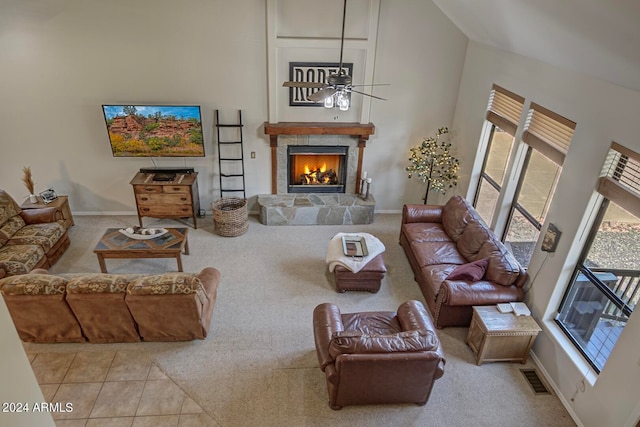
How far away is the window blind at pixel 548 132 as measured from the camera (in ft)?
14.1

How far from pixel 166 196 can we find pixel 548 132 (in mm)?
5479

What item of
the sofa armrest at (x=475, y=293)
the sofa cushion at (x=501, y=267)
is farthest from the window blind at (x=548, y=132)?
the sofa armrest at (x=475, y=293)

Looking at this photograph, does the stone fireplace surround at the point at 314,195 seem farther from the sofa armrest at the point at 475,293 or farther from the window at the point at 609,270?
the window at the point at 609,270

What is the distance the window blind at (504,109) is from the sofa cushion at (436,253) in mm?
1701

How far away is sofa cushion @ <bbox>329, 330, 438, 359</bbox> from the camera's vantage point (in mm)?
3518

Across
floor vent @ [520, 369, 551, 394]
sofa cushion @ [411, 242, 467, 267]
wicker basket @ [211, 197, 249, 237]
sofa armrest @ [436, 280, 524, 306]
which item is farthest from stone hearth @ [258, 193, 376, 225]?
floor vent @ [520, 369, 551, 394]

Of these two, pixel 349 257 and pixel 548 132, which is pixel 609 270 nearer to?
pixel 548 132

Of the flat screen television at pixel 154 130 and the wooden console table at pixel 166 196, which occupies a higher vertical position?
the flat screen television at pixel 154 130

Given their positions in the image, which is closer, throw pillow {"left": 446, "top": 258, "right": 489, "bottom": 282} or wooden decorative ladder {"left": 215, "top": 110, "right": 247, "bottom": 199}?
throw pillow {"left": 446, "top": 258, "right": 489, "bottom": 282}

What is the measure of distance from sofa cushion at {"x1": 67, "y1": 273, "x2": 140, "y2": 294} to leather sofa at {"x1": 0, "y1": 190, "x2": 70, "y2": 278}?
1570mm

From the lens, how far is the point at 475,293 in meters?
4.65

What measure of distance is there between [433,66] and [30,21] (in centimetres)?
599

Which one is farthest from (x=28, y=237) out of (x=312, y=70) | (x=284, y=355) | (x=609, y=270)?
(x=609, y=270)

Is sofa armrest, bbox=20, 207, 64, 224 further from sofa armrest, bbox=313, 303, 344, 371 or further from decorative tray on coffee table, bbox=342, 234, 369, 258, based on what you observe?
sofa armrest, bbox=313, 303, 344, 371
